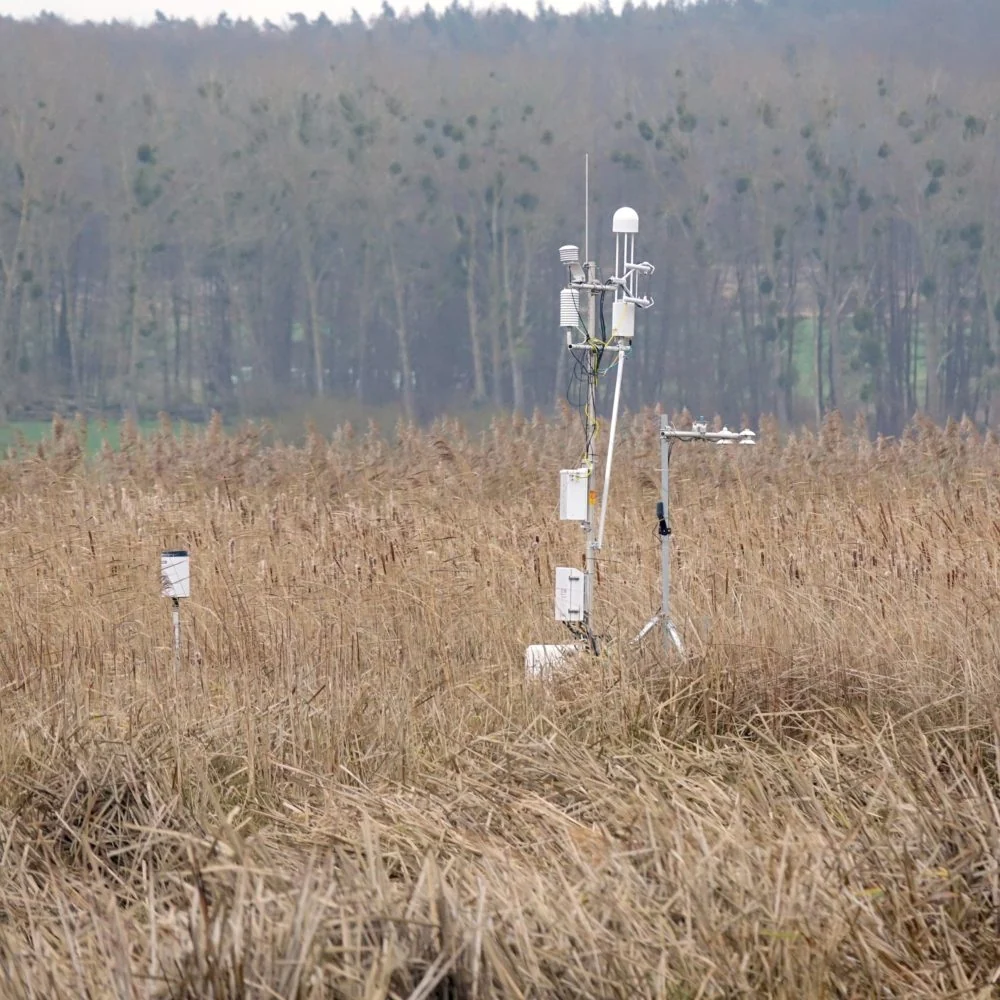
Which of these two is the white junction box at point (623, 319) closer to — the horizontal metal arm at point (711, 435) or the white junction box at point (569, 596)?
the horizontal metal arm at point (711, 435)

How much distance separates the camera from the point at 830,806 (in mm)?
3830

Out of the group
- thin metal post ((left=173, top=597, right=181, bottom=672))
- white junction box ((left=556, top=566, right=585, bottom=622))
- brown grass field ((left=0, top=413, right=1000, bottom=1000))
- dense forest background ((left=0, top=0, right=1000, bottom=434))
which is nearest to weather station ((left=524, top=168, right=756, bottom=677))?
Result: white junction box ((left=556, top=566, right=585, bottom=622))

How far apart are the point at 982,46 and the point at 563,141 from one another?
919 inches

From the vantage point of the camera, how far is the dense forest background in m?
38.7

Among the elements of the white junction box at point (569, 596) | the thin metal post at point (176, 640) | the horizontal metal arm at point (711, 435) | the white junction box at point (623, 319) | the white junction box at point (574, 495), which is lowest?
the thin metal post at point (176, 640)

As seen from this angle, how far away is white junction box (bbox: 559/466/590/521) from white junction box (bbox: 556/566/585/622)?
24cm

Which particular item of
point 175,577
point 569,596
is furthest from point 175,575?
point 569,596

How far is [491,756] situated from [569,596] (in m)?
1.20

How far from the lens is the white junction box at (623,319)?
19.1ft

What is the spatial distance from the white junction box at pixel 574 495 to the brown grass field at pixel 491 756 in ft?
1.63

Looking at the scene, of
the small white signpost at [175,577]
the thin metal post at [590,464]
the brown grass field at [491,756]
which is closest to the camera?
the brown grass field at [491,756]

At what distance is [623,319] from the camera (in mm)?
5836

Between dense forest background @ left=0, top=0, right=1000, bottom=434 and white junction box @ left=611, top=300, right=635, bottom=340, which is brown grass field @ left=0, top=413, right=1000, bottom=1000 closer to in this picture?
white junction box @ left=611, top=300, right=635, bottom=340

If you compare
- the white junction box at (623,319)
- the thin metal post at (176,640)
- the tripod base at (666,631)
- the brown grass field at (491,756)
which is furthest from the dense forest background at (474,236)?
the tripod base at (666,631)
